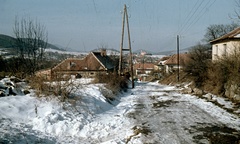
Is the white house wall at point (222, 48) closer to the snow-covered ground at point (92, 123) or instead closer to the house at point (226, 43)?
the house at point (226, 43)

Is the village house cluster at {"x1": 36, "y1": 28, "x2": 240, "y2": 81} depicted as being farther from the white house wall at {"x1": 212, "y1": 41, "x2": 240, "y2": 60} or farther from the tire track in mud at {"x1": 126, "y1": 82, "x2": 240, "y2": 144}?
the tire track in mud at {"x1": 126, "y1": 82, "x2": 240, "y2": 144}

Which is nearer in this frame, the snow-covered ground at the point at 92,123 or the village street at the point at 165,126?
the snow-covered ground at the point at 92,123

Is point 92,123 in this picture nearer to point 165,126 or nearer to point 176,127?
point 165,126

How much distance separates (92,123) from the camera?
27.6ft

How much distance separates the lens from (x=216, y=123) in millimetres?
8820

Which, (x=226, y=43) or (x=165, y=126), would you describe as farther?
(x=226, y=43)

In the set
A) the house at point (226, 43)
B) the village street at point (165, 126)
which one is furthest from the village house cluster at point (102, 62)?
the village street at point (165, 126)

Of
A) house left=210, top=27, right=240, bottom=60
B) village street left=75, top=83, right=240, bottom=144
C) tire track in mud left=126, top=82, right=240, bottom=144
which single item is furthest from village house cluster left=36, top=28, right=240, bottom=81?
tire track in mud left=126, top=82, right=240, bottom=144

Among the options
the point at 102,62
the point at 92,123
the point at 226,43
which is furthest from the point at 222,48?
the point at 102,62

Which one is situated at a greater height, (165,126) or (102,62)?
(102,62)

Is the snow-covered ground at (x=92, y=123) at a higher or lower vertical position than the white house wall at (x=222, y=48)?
lower

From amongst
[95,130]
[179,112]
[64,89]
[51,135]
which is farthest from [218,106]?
[51,135]

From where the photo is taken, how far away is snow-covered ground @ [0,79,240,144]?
21.8 ft

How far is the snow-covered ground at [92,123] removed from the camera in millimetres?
6656
